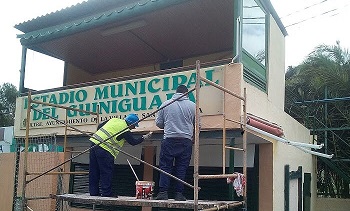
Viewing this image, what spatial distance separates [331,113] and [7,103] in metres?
27.4

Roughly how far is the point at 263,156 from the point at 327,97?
5381 mm

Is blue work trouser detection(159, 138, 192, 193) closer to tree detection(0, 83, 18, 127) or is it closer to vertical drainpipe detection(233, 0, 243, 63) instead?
vertical drainpipe detection(233, 0, 243, 63)

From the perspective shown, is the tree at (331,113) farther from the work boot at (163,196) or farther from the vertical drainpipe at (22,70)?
the vertical drainpipe at (22,70)

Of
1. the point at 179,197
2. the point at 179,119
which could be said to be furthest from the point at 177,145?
the point at 179,197

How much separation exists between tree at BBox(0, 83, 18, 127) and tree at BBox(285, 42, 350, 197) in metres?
25.6

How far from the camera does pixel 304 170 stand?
33.9 ft

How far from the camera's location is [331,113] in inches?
471

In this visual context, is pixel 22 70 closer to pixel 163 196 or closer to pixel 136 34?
pixel 136 34

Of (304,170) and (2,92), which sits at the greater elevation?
(2,92)

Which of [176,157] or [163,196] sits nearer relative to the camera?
[163,196]

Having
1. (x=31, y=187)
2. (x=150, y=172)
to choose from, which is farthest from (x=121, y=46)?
(x=31, y=187)

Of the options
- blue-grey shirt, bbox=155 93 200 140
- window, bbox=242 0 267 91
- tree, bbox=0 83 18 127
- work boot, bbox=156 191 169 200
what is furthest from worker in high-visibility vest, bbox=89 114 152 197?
tree, bbox=0 83 18 127

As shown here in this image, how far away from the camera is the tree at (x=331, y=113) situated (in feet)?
37.5

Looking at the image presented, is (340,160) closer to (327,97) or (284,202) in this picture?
(327,97)
